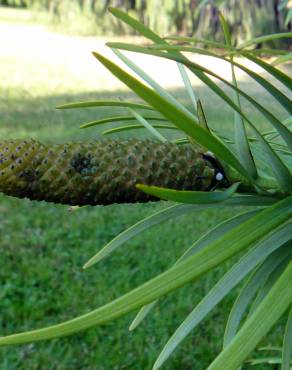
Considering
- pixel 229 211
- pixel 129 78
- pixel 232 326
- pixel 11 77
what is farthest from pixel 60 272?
pixel 11 77

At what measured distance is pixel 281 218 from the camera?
52cm

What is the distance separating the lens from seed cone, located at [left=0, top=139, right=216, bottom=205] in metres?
0.54

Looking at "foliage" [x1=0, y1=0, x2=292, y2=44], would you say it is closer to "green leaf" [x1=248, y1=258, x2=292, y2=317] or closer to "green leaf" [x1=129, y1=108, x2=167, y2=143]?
"green leaf" [x1=129, y1=108, x2=167, y2=143]

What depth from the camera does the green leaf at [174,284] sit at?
388 millimetres

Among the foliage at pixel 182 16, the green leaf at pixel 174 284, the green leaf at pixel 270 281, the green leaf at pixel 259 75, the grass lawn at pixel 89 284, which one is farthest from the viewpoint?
the foliage at pixel 182 16

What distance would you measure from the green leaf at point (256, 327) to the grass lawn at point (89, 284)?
1.95 meters

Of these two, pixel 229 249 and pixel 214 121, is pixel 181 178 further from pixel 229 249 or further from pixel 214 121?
pixel 214 121

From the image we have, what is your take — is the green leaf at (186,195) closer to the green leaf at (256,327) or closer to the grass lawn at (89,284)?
the green leaf at (256,327)

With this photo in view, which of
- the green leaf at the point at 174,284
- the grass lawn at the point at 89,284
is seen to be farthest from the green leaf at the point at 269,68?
the grass lawn at the point at 89,284

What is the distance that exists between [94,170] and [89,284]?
8.08ft

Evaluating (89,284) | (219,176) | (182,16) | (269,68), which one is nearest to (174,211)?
(219,176)

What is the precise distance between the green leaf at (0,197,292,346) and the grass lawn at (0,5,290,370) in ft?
6.26

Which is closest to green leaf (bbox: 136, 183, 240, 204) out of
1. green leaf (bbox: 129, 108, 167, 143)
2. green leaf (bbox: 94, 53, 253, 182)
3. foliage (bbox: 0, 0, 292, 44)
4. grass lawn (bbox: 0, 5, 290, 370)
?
green leaf (bbox: 94, 53, 253, 182)

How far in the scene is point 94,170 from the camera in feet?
1.82
